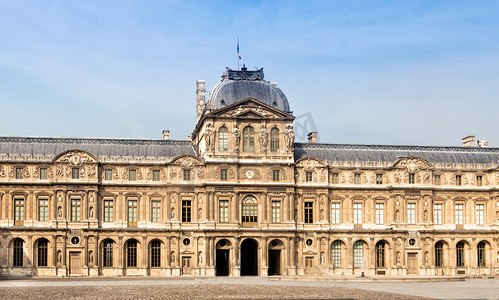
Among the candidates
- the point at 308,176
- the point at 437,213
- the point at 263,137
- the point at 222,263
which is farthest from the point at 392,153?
the point at 222,263

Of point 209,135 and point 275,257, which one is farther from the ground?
point 209,135

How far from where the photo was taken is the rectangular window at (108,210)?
77.1 m

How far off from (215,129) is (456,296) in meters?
35.7

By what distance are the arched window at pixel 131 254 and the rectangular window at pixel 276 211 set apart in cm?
1424

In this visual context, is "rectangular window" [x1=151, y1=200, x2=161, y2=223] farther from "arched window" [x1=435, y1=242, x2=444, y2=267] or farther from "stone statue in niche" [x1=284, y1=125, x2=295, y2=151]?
"arched window" [x1=435, y1=242, x2=444, y2=267]

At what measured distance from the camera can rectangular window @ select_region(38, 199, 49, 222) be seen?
7619 centimetres

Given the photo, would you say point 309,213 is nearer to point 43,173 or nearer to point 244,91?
point 244,91

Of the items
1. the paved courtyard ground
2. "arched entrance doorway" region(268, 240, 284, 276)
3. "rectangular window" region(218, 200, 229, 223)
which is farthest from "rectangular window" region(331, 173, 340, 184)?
the paved courtyard ground

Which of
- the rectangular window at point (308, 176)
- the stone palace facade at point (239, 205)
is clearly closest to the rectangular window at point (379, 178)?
the stone palace facade at point (239, 205)

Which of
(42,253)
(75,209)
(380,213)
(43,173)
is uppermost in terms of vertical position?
(43,173)

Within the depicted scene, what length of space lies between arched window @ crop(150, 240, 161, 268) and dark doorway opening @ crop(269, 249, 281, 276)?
11.3 m

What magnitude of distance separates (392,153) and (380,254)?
11.2 m

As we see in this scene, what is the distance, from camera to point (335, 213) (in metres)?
80.3

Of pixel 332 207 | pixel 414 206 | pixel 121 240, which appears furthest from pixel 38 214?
pixel 414 206
